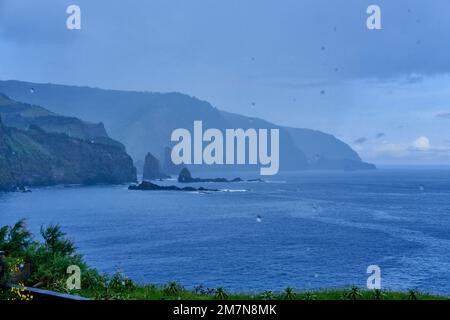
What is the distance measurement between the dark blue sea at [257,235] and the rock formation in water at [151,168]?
37532mm

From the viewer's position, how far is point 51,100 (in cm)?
19338

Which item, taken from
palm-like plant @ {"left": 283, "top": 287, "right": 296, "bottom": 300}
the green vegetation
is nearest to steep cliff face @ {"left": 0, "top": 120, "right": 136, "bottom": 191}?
the green vegetation

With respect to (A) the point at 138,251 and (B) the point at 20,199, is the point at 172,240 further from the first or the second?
(B) the point at 20,199

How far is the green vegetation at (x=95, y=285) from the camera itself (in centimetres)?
1155

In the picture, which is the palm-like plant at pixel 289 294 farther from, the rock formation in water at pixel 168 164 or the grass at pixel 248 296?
the rock formation in water at pixel 168 164

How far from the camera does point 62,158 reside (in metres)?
156

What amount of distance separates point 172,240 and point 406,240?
32342mm

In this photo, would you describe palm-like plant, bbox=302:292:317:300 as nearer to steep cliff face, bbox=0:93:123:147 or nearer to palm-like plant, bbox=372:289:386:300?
palm-like plant, bbox=372:289:386:300

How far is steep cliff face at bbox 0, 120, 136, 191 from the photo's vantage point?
490 feet

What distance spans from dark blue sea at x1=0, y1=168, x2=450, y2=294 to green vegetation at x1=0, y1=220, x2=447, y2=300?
32.7 metres

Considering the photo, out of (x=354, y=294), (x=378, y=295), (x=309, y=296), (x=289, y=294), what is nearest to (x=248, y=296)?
(x=289, y=294)

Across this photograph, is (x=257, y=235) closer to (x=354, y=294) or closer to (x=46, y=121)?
(x=354, y=294)

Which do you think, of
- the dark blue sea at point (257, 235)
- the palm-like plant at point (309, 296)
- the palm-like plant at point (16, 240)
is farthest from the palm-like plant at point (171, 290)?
the dark blue sea at point (257, 235)
